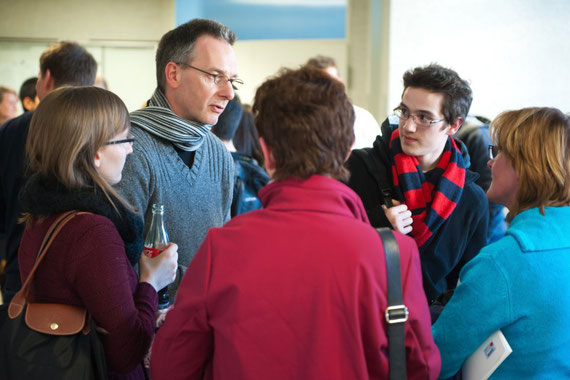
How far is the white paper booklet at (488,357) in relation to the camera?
4.46 ft

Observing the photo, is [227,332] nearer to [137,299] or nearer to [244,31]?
[137,299]

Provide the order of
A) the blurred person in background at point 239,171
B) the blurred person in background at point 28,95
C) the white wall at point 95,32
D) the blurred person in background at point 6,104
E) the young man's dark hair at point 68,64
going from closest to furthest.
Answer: the young man's dark hair at point 68,64
the blurred person in background at point 239,171
the blurred person in background at point 28,95
the blurred person in background at point 6,104
the white wall at point 95,32

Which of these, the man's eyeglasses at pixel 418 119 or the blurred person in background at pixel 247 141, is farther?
the blurred person in background at pixel 247 141

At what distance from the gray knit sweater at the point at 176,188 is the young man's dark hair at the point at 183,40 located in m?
0.30

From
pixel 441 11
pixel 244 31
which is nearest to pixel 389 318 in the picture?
pixel 441 11

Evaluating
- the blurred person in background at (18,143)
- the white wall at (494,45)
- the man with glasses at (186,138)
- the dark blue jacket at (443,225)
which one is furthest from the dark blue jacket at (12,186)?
the white wall at (494,45)

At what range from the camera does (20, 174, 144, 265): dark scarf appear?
138cm

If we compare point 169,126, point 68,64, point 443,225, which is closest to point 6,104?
point 68,64

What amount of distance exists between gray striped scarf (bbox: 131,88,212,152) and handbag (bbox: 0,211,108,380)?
61 centimetres

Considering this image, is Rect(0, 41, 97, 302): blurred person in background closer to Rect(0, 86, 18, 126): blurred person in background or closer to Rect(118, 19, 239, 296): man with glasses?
Rect(118, 19, 239, 296): man with glasses

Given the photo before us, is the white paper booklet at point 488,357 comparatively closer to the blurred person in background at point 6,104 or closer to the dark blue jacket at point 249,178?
the dark blue jacket at point 249,178

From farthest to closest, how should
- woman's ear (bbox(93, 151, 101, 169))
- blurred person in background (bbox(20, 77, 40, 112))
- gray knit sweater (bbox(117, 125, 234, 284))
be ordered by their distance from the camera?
blurred person in background (bbox(20, 77, 40, 112)) → gray knit sweater (bbox(117, 125, 234, 284)) → woman's ear (bbox(93, 151, 101, 169))

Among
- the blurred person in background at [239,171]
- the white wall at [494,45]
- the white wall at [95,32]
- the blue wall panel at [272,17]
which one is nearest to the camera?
the blurred person in background at [239,171]

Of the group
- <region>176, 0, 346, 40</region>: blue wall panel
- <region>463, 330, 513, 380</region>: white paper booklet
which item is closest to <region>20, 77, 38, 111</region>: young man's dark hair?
<region>176, 0, 346, 40</region>: blue wall panel
